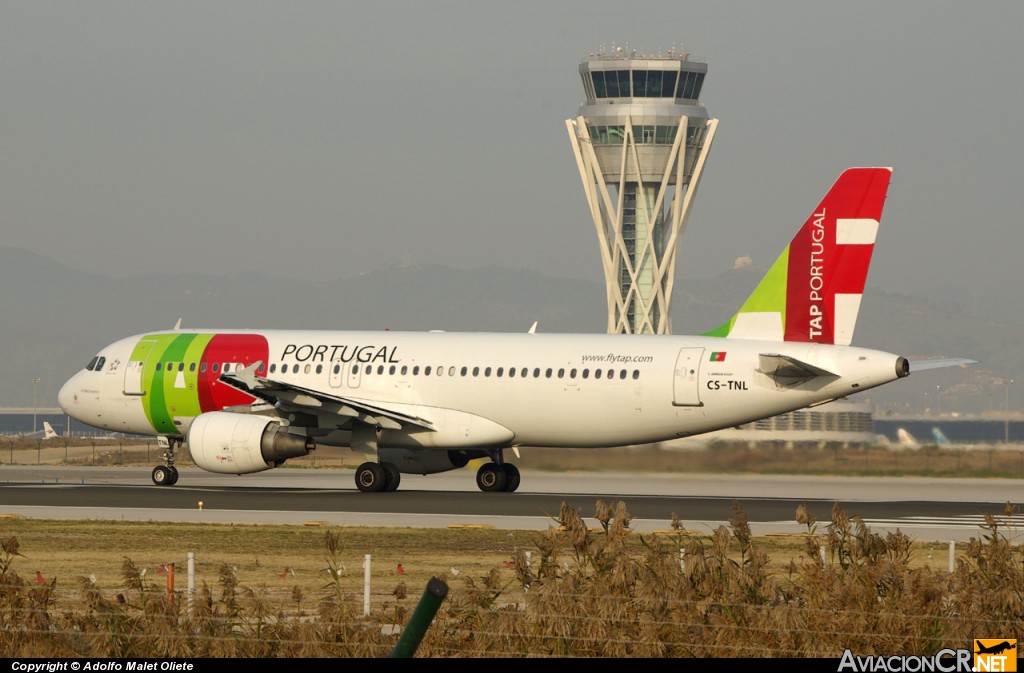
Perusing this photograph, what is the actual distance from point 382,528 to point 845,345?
528 inches

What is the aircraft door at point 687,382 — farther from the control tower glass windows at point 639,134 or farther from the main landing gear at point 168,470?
the control tower glass windows at point 639,134

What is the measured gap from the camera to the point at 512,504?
36281 mm

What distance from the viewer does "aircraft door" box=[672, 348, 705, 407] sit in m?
37.7

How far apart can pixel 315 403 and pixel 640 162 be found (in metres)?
131

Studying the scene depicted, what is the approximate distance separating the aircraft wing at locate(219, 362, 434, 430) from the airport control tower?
4900 inches

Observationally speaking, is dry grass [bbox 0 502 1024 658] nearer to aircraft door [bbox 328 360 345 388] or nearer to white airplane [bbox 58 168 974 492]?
white airplane [bbox 58 168 974 492]

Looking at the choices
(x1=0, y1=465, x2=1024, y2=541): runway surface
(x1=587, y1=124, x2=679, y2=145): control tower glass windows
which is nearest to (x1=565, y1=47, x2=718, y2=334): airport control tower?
(x1=587, y1=124, x2=679, y2=145): control tower glass windows

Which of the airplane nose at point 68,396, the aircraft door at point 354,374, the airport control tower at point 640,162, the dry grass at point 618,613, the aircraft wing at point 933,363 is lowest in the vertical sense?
the dry grass at point 618,613

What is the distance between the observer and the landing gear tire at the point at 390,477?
39.9 m

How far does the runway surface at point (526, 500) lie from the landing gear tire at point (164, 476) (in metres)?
0.28

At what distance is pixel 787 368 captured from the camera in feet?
121

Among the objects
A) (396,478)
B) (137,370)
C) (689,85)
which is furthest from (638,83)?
(396,478)

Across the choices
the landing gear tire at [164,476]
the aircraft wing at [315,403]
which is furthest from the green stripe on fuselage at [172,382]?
the aircraft wing at [315,403]

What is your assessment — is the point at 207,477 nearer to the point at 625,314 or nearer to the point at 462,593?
the point at 462,593
